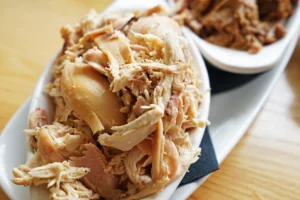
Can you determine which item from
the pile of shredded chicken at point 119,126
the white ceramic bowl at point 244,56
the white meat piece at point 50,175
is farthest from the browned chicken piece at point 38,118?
the white ceramic bowl at point 244,56

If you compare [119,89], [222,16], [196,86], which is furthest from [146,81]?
[222,16]

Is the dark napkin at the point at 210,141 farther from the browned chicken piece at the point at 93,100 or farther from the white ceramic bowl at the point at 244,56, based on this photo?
the browned chicken piece at the point at 93,100

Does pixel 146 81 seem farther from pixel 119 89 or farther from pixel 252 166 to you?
pixel 252 166

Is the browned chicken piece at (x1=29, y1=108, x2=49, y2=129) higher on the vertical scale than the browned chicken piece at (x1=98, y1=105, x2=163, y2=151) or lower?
higher

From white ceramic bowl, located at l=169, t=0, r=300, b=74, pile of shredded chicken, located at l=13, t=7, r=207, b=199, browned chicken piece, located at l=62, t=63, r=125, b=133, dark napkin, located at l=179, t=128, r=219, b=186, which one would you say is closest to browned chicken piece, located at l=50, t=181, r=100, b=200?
pile of shredded chicken, located at l=13, t=7, r=207, b=199

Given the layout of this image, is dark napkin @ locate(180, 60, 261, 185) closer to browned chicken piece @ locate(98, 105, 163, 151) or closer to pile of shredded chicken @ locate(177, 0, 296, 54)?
pile of shredded chicken @ locate(177, 0, 296, 54)
